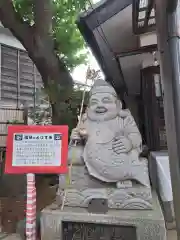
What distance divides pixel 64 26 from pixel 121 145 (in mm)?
5122

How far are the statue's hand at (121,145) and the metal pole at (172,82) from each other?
553 mm

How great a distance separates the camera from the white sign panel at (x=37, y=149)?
3189 millimetres

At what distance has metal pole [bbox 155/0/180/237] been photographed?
321cm

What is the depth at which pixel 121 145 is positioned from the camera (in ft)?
11.3

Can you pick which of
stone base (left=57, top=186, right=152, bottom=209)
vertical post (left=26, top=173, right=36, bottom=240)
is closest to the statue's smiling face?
stone base (left=57, top=186, right=152, bottom=209)

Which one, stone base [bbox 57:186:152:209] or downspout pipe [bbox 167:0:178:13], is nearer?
downspout pipe [bbox 167:0:178:13]

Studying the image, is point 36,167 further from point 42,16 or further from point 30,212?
point 42,16

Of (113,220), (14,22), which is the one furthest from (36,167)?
(14,22)

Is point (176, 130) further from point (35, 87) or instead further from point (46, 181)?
point (35, 87)

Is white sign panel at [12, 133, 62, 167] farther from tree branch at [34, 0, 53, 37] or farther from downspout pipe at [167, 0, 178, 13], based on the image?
tree branch at [34, 0, 53, 37]

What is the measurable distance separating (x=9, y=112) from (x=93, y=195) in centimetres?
688

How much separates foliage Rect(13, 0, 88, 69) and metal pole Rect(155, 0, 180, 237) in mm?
4025

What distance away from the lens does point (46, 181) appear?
6.65m

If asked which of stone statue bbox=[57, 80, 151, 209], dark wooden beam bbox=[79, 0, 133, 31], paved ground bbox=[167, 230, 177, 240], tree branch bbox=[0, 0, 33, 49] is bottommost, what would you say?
paved ground bbox=[167, 230, 177, 240]
